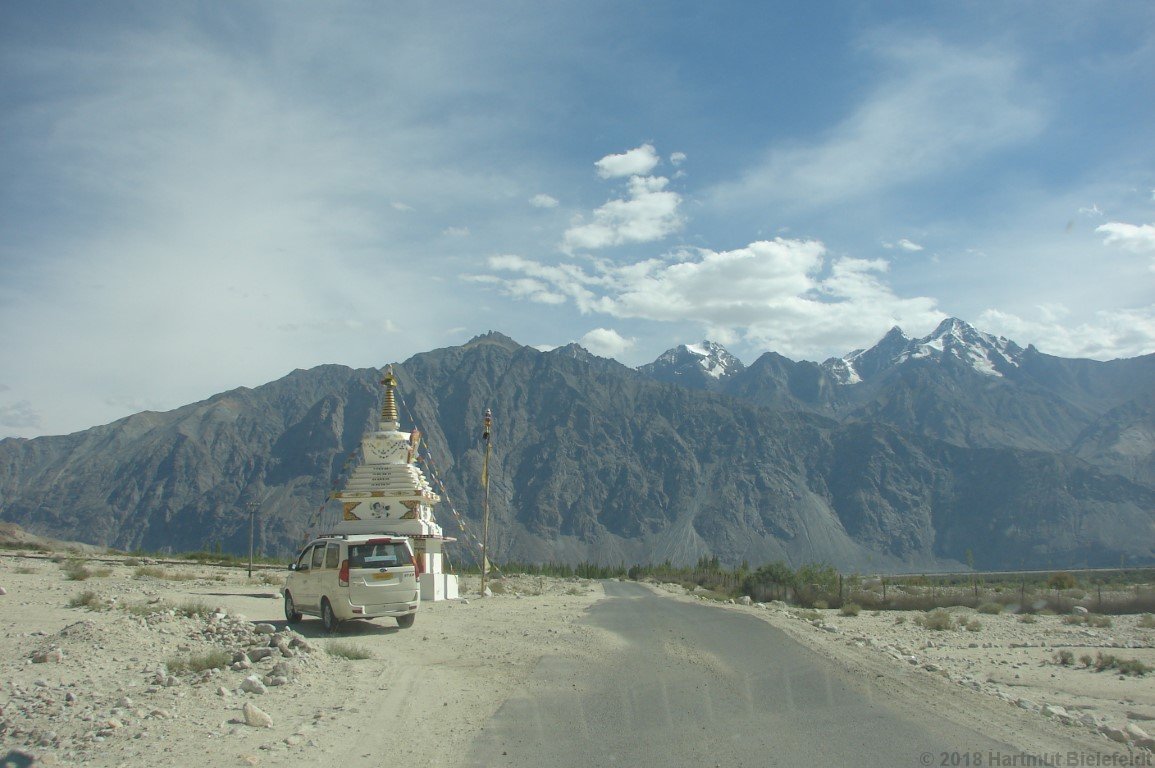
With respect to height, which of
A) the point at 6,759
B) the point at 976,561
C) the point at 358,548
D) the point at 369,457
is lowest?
the point at 976,561

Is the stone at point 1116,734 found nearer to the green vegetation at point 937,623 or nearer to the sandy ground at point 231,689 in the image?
the sandy ground at point 231,689

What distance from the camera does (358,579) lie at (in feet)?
53.7

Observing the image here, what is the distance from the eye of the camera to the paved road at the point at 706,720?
846cm

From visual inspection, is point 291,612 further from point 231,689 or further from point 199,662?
point 231,689

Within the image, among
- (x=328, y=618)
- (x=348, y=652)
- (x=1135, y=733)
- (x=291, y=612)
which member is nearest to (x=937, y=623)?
(x=1135, y=733)

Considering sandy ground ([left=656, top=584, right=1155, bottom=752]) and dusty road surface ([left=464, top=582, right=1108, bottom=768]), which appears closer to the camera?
dusty road surface ([left=464, top=582, right=1108, bottom=768])

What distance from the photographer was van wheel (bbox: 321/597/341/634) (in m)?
16.6

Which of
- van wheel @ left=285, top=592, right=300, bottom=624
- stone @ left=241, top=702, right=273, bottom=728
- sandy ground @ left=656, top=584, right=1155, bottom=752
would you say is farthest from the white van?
sandy ground @ left=656, top=584, right=1155, bottom=752

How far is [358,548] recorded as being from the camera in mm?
16734

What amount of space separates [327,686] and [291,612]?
24.0 feet

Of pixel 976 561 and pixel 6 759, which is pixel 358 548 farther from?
pixel 976 561

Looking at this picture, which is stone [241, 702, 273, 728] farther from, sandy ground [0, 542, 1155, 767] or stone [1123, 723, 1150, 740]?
stone [1123, 723, 1150, 740]

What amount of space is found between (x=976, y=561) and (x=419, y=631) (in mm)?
190245

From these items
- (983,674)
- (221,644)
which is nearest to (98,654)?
(221,644)
